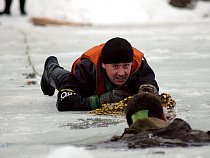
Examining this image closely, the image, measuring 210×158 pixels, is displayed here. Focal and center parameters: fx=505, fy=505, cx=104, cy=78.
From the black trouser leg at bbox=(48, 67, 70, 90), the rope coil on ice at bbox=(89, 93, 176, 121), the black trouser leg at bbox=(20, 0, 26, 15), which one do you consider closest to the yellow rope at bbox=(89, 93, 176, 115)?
the rope coil on ice at bbox=(89, 93, 176, 121)

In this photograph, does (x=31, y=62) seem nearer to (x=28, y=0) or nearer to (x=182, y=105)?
(x=182, y=105)

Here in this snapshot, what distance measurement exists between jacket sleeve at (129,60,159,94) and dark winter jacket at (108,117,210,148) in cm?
109

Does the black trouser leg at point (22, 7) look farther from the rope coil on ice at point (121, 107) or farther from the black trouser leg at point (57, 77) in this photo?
the rope coil on ice at point (121, 107)

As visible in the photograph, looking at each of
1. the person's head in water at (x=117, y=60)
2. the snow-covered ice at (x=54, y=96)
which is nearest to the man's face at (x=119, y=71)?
the person's head in water at (x=117, y=60)

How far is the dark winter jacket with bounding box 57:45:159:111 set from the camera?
385cm

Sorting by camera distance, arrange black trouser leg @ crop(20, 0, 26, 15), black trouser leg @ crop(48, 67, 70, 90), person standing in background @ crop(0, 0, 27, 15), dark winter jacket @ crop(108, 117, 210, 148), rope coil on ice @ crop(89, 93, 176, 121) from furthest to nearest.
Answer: black trouser leg @ crop(20, 0, 26, 15), person standing in background @ crop(0, 0, 27, 15), black trouser leg @ crop(48, 67, 70, 90), rope coil on ice @ crop(89, 93, 176, 121), dark winter jacket @ crop(108, 117, 210, 148)

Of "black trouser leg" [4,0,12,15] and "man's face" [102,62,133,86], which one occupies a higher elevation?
"black trouser leg" [4,0,12,15]

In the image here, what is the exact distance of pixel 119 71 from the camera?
378cm

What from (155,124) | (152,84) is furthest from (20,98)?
(155,124)

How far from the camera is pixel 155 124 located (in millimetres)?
2758

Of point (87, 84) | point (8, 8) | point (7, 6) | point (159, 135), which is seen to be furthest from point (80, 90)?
point (8, 8)

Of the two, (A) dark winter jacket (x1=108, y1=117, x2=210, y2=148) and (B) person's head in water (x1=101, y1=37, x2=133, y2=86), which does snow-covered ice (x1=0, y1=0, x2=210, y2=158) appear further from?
(B) person's head in water (x1=101, y1=37, x2=133, y2=86)

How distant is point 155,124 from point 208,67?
384cm

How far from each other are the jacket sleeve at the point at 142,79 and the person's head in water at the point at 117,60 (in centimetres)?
10
